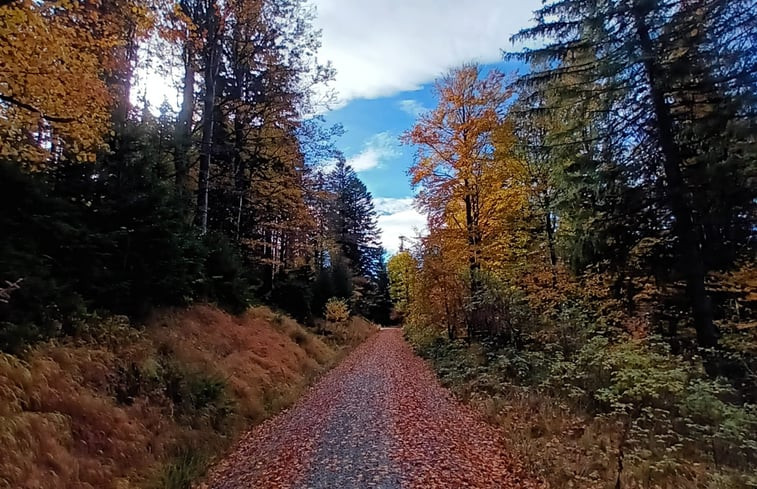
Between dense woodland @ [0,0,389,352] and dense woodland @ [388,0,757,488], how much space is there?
283 inches

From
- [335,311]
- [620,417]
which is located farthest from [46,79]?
[335,311]

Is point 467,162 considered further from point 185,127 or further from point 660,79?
point 185,127

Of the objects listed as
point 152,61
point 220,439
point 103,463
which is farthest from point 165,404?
point 152,61

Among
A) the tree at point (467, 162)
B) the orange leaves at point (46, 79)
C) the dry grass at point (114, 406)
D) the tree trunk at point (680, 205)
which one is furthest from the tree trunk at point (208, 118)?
the tree trunk at point (680, 205)

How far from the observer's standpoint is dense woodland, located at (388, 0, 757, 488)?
6.42m

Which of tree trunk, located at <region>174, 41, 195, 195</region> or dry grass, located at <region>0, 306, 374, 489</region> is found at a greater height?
tree trunk, located at <region>174, 41, 195, 195</region>

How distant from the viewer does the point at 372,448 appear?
6520 millimetres

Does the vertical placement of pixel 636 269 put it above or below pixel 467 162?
below

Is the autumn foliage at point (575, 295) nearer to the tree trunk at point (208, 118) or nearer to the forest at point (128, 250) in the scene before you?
the forest at point (128, 250)

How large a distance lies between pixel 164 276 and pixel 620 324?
11686 millimetres

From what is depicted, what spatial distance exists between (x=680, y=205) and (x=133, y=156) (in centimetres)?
1152

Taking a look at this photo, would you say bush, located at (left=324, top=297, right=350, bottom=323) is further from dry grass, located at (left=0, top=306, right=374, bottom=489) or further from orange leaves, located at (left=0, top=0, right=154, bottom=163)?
orange leaves, located at (left=0, top=0, right=154, bottom=163)

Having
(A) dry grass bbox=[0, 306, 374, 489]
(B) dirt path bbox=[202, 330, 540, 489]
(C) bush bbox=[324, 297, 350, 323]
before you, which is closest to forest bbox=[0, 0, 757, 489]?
(A) dry grass bbox=[0, 306, 374, 489]

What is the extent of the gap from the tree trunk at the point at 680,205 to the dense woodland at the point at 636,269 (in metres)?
0.03
